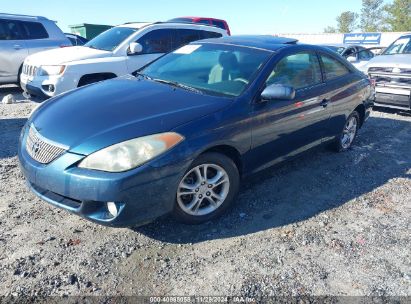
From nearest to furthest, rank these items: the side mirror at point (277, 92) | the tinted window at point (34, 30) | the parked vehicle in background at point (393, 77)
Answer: the side mirror at point (277, 92) → the parked vehicle in background at point (393, 77) → the tinted window at point (34, 30)

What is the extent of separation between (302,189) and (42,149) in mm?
2759

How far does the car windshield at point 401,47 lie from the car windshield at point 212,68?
6.11 metres

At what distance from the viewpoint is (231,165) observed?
3.28m

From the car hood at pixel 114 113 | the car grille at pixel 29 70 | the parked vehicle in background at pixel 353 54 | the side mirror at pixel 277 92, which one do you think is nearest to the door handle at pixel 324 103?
the side mirror at pixel 277 92

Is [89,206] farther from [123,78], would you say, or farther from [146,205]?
[123,78]

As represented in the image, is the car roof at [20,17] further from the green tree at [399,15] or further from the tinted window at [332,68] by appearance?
the green tree at [399,15]

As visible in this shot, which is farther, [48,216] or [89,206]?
[48,216]

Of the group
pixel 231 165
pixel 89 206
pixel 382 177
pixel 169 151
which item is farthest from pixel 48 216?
pixel 382 177

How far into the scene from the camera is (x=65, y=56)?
21.9ft

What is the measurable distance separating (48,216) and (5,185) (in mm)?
951

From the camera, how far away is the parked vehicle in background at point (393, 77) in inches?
293

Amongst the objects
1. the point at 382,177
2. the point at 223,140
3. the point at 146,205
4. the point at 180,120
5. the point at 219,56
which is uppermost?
the point at 219,56

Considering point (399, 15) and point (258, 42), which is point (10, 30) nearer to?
point (258, 42)

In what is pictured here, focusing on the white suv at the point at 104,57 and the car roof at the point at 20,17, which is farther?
the car roof at the point at 20,17
